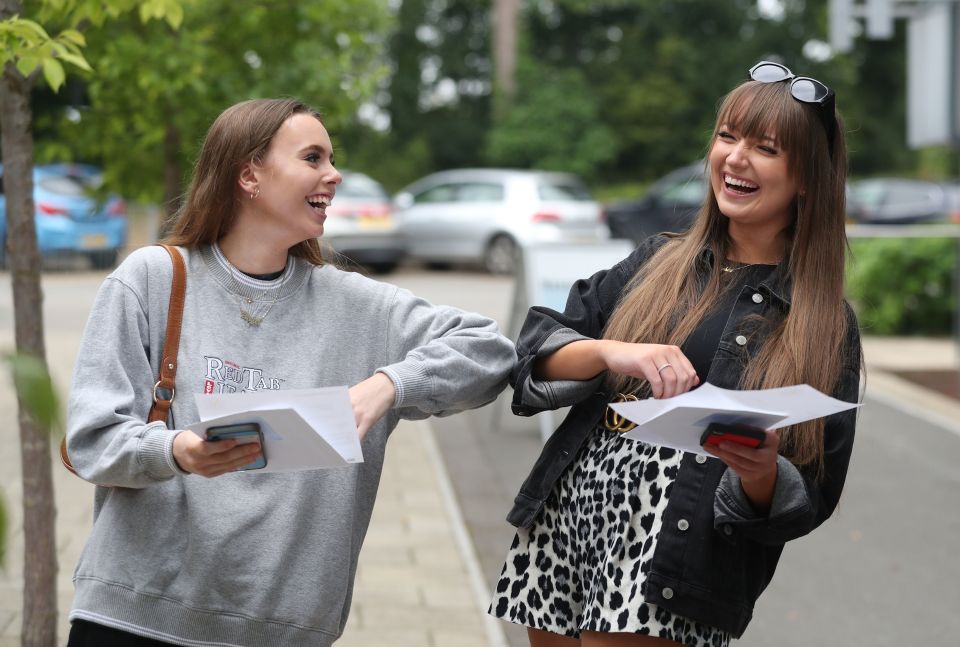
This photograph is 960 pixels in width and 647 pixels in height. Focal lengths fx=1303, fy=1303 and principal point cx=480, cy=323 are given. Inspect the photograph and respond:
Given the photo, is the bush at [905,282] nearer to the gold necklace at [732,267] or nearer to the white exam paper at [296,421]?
the gold necklace at [732,267]

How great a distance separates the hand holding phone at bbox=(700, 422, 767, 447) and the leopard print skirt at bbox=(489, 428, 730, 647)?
329 millimetres

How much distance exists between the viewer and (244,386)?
2512 mm

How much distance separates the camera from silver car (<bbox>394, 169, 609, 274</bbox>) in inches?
827

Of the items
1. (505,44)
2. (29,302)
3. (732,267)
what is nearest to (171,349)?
(732,267)

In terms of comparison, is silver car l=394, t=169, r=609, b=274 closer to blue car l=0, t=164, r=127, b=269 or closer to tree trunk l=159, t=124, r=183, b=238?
blue car l=0, t=164, r=127, b=269

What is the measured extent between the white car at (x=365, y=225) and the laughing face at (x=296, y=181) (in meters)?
16.9

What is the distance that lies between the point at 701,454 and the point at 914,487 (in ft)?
18.9

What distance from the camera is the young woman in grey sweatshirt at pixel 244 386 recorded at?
2.44 m

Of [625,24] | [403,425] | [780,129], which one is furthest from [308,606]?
[625,24]

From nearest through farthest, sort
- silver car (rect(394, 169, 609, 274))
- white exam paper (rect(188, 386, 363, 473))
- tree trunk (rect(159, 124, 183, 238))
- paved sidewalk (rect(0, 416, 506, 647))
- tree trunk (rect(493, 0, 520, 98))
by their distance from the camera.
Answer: white exam paper (rect(188, 386, 363, 473))
paved sidewalk (rect(0, 416, 506, 647))
tree trunk (rect(159, 124, 183, 238))
silver car (rect(394, 169, 609, 274))
tree trunk (rect(493, 0, 520, 98))

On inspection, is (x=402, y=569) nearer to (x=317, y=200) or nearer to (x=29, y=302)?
(x=29, y=302)

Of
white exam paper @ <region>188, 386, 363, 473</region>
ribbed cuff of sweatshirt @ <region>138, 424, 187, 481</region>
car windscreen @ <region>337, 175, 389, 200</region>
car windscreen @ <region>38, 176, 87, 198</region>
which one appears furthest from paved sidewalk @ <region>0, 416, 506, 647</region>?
car windscreen @ <region>38, 176, 87, 198</region>

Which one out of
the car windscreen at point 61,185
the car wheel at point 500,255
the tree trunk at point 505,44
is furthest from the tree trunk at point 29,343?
the tree trunk at point 505,44

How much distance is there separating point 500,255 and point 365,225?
8.51 feet
